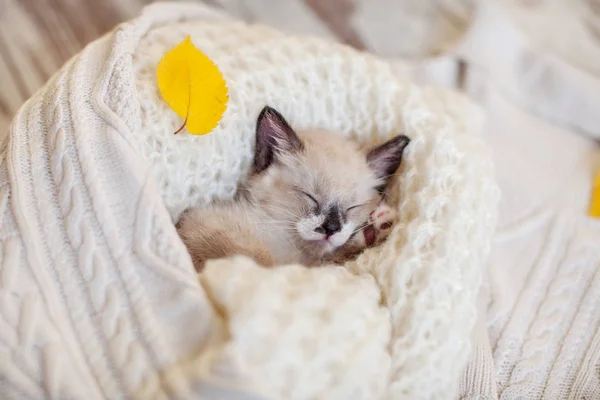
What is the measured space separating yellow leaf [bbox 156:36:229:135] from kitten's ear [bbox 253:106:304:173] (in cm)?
→ 10

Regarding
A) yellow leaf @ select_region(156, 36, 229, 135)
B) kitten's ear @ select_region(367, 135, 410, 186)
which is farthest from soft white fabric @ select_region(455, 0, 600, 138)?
yellow leaf @ select_region(156, 36, 229, 135)

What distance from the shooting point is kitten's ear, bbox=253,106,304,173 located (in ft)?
3.29

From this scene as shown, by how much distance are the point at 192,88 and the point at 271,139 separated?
0.67ft

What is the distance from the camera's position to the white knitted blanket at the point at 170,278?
0.67 metres

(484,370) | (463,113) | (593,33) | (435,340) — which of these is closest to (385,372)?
(435,340)

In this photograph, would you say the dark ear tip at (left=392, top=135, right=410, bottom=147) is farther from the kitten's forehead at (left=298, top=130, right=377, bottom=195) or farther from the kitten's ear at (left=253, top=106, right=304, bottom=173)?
the kitten's ear at (left=253, top=106, right=304, bottom=173)

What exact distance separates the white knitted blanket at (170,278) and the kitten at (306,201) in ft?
0.22

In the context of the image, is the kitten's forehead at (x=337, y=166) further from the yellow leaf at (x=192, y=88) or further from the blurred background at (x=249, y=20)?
the blurred background at (x=249, y=20)

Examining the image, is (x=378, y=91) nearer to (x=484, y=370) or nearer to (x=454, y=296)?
(x=454, y=296)

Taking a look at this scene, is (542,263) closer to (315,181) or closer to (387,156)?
(387,156)

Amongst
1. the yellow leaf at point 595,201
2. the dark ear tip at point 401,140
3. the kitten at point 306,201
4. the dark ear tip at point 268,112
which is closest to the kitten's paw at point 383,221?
the kitten at point 306,201

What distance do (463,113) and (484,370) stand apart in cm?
62

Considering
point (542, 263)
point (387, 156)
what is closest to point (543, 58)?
point (542, 263)

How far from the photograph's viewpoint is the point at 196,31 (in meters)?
1.10
